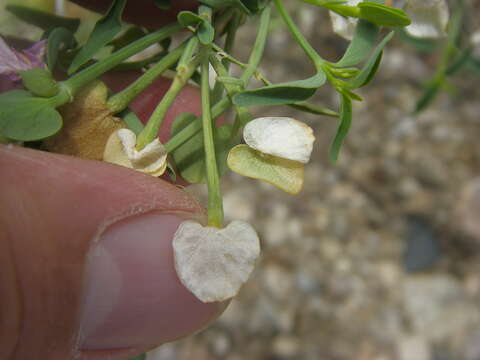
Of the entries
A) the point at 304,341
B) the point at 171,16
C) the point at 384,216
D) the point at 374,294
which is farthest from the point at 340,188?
the point at 171,16

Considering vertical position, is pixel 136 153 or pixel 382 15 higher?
pixel 382 15

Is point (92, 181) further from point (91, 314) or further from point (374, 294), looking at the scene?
point (374, 294)

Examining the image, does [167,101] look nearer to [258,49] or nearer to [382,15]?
[258,49]

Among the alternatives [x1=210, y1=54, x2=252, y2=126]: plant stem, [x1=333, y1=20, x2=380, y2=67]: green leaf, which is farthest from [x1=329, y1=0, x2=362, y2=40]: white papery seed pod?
[x1=210, y1=54, x2=252, y2=126]: plant stem

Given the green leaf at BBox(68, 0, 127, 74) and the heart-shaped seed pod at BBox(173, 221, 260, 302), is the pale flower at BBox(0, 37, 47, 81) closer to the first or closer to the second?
the green leaf at BBox(68, 0, 127, 74)

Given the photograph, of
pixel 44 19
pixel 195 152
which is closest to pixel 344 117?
pixel 195 152
